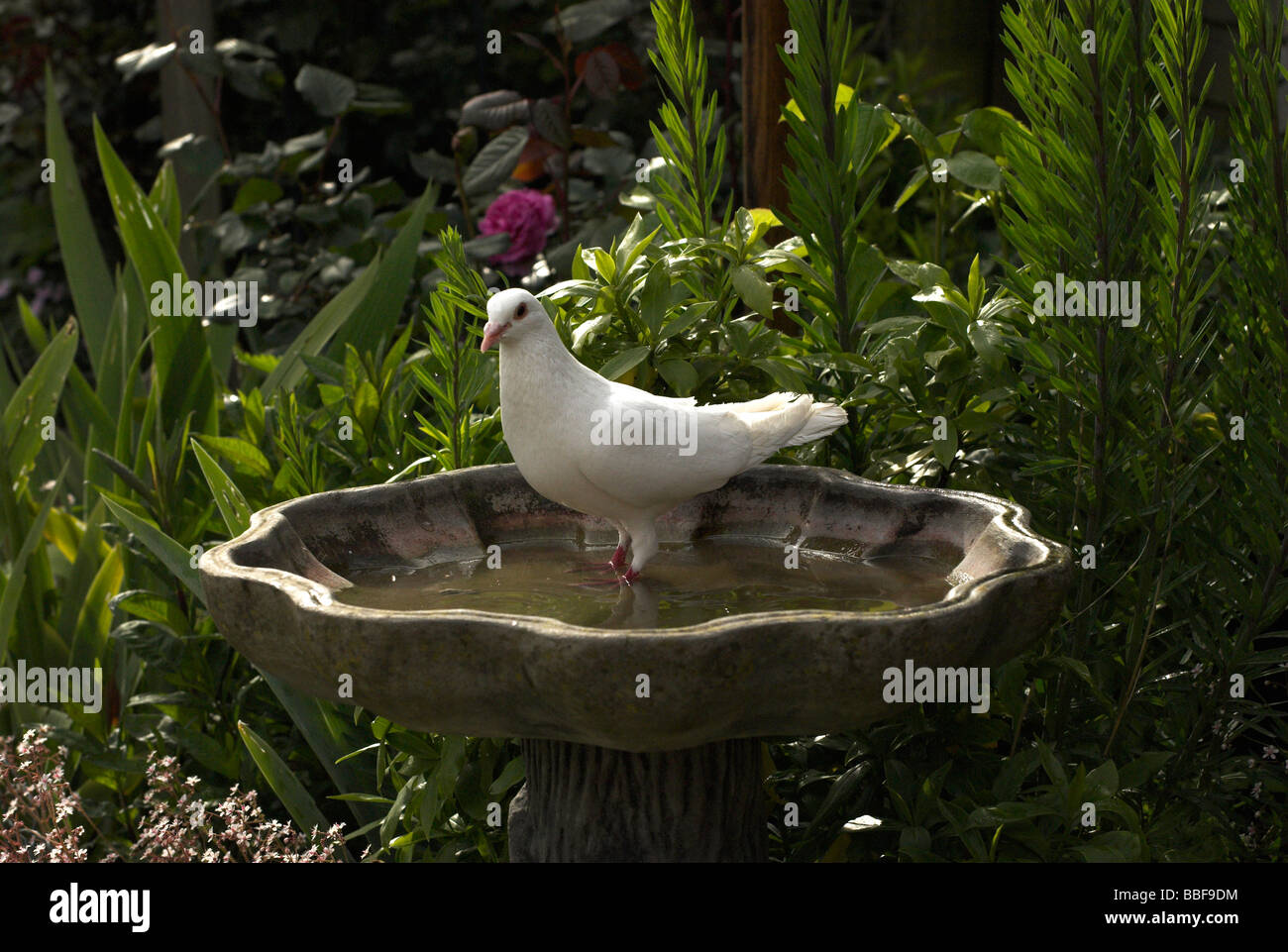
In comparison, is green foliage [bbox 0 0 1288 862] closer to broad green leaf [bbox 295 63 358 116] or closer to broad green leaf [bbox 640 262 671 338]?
broad green leaf [bbox 640 262 671 338]

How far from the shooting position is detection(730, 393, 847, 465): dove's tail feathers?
179 cm

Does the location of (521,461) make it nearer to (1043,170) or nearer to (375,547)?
(375,547)

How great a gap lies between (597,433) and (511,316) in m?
0.19

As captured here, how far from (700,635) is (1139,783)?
86cm

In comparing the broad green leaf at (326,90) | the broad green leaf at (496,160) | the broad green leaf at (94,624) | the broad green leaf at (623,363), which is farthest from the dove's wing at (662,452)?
the broad green leaf at (326,90)

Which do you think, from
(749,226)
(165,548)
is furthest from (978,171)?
(165,548)

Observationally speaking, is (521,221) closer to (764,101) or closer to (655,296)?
(764,101)

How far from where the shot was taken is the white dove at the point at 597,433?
1.71m

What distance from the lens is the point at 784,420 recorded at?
180 centimetres

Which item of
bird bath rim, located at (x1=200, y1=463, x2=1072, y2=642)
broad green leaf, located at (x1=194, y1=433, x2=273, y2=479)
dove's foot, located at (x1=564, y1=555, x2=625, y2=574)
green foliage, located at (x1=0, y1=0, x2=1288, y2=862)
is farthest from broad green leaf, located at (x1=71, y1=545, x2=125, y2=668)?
dove's foot, located at (x1=564, y1=555, x2=625, y2=574)

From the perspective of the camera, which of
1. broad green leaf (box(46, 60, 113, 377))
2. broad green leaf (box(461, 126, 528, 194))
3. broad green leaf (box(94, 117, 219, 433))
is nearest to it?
broad green leaf (box(94, 117, 219, 433))

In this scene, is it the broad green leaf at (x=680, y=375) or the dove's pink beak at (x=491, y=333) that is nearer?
the dove's pink beak at (x=491, y=333)

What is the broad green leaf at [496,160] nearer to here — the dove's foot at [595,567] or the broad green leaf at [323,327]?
the broad green leaf at [323,327]

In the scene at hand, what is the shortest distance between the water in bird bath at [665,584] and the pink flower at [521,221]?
1.41 meters
